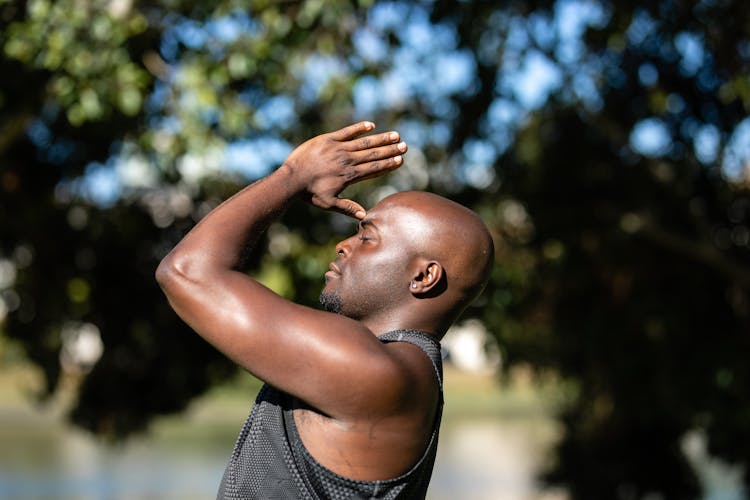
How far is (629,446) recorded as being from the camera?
1275cm

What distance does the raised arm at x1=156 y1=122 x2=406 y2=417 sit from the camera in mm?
2189

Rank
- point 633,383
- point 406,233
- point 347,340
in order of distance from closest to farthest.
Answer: point 347,340
point 406,233
point 633,383

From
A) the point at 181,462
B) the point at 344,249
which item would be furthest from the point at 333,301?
the point at 181,462

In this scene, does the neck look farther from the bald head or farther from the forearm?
the forearm

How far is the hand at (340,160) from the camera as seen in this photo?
2.45m

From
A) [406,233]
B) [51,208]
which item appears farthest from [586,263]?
[406,233]

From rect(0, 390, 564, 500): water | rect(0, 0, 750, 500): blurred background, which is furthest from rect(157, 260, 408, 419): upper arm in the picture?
rect(0, 390, 564, 500): water

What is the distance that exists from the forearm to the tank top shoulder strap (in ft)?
1.16

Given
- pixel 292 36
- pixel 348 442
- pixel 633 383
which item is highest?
pixel 348 442

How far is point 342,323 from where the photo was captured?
2.25 m

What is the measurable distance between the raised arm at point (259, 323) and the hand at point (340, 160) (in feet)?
0.40

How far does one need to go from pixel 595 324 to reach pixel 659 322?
0.73 m

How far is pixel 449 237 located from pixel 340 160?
0.96 ft

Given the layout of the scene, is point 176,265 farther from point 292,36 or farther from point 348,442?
point 292,36
